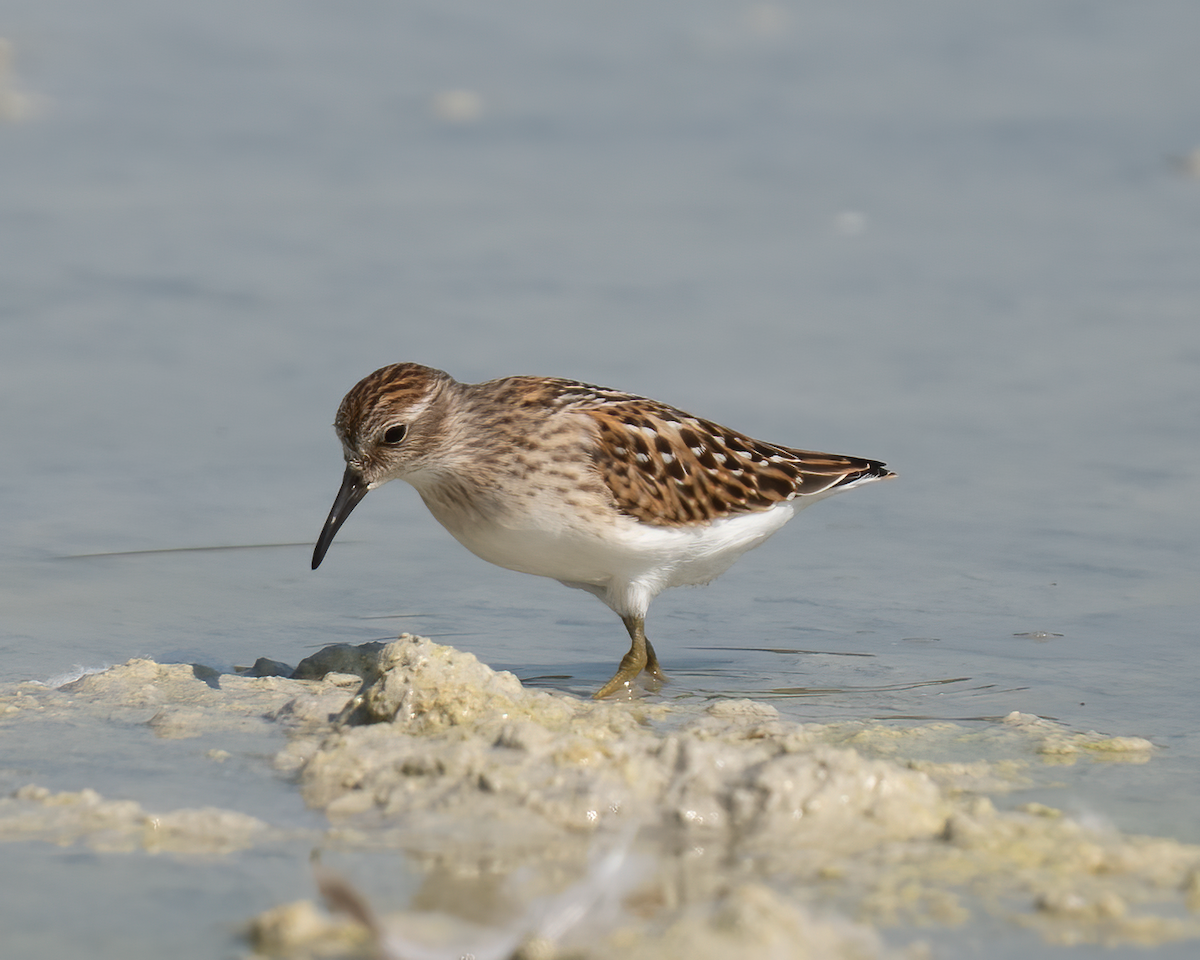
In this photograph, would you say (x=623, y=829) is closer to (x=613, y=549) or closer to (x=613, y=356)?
(x=613, y=549)

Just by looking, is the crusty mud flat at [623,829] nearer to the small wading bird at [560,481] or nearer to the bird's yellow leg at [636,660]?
the bird's yellow leg at [636,660]

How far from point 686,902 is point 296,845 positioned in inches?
38.2

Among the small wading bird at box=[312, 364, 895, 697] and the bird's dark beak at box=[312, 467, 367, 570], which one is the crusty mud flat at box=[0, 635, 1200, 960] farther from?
the bird's dark beak at box=[312, 467, 367, 570]

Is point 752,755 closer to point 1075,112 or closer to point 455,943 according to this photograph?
point 455,943

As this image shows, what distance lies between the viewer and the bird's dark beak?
6.45 m

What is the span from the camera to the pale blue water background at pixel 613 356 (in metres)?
6.19

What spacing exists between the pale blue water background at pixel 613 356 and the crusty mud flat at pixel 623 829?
6.4 inches

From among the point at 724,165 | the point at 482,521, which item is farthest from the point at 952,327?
the point at 482,521

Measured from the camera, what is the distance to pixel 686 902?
12.4 ft

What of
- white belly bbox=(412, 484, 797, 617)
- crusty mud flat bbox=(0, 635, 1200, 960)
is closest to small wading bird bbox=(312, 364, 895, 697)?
white belly bbox=(412, 484, 797, 617)

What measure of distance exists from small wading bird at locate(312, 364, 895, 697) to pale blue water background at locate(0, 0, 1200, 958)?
1.29 ft

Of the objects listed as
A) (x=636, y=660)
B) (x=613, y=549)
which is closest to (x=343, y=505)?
(x=613, y=549)

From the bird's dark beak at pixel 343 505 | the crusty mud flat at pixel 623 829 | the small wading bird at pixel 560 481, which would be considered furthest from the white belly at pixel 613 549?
the crusty mud flat at pixel 623 829

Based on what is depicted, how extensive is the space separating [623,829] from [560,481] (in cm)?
A: 218
